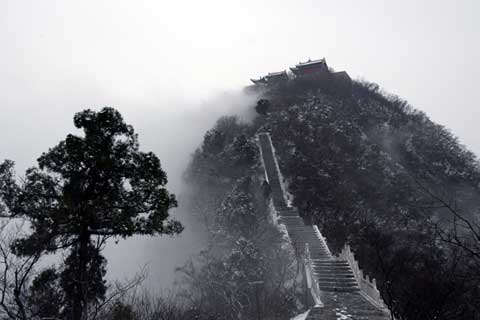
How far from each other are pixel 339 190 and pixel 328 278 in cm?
1415

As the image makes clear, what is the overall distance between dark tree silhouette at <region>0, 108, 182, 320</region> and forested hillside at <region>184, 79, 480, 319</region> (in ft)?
17.7

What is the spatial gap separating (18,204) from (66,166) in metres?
1.75

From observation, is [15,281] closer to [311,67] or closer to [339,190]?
[339,190]

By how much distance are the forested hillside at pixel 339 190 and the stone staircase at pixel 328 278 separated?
1.13m

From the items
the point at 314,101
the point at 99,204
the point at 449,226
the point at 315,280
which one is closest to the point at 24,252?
Answer: the point at 99,204

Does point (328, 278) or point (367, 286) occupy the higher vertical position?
point (328, 278)

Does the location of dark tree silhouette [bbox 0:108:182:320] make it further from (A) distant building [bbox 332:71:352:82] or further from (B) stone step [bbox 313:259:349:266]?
(A) distant building [bbox 332:71:352:82]

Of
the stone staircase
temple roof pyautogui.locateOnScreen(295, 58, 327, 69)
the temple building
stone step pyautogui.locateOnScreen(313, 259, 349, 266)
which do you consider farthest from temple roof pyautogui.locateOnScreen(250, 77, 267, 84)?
stone step pyautogui.locateOnScreen(313, 259, 349, 266)

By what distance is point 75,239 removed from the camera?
9078 mm

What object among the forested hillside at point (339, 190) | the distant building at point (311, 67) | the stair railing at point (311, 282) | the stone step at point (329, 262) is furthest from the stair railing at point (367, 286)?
the distant building at point (311, 67)

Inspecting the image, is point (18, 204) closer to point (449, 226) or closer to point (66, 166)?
point (66, 166)

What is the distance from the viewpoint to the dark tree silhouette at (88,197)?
339 inches

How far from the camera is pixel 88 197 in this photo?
371 inches

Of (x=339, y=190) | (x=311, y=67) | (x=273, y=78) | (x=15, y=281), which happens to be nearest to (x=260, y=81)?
(x=273, y=78)
